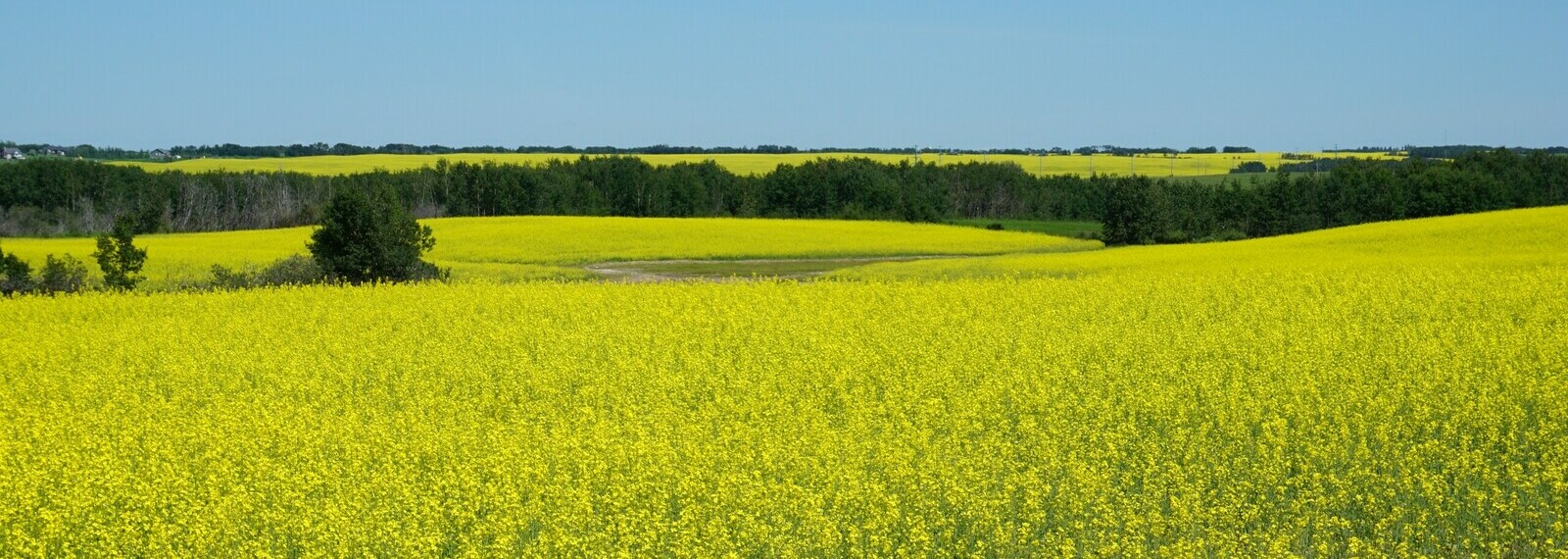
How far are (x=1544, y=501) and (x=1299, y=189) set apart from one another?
76.3m

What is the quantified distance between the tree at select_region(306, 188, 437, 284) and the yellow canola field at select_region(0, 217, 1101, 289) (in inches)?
244

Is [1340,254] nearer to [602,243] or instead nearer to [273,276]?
[273,276]

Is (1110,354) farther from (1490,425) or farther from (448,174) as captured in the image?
(448,174)

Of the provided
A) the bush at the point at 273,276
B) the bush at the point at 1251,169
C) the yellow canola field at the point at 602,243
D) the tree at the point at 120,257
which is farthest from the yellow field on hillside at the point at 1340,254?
the bush at the point at 1251,169

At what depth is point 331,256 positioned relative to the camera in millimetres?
30266

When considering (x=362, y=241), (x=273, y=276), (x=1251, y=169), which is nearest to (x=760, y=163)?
(x=1251, y=169)

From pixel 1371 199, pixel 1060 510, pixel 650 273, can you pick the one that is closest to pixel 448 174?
pixel 650 273

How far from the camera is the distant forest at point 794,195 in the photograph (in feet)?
234

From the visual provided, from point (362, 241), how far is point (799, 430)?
2150 centimetres

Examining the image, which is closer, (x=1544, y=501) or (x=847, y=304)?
(x=1544, y=501)

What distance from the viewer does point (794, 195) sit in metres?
92.4

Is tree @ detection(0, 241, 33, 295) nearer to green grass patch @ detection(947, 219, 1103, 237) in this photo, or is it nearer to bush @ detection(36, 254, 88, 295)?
bush @ detection(36, 254, 88, 295)

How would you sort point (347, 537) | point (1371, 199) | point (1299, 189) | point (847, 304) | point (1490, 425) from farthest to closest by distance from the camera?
point (1299, 189), point (1371, 199), point (847, 304), point (1490, 425), point (347, 537)

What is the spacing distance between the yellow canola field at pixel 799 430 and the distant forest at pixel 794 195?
48142 mm
